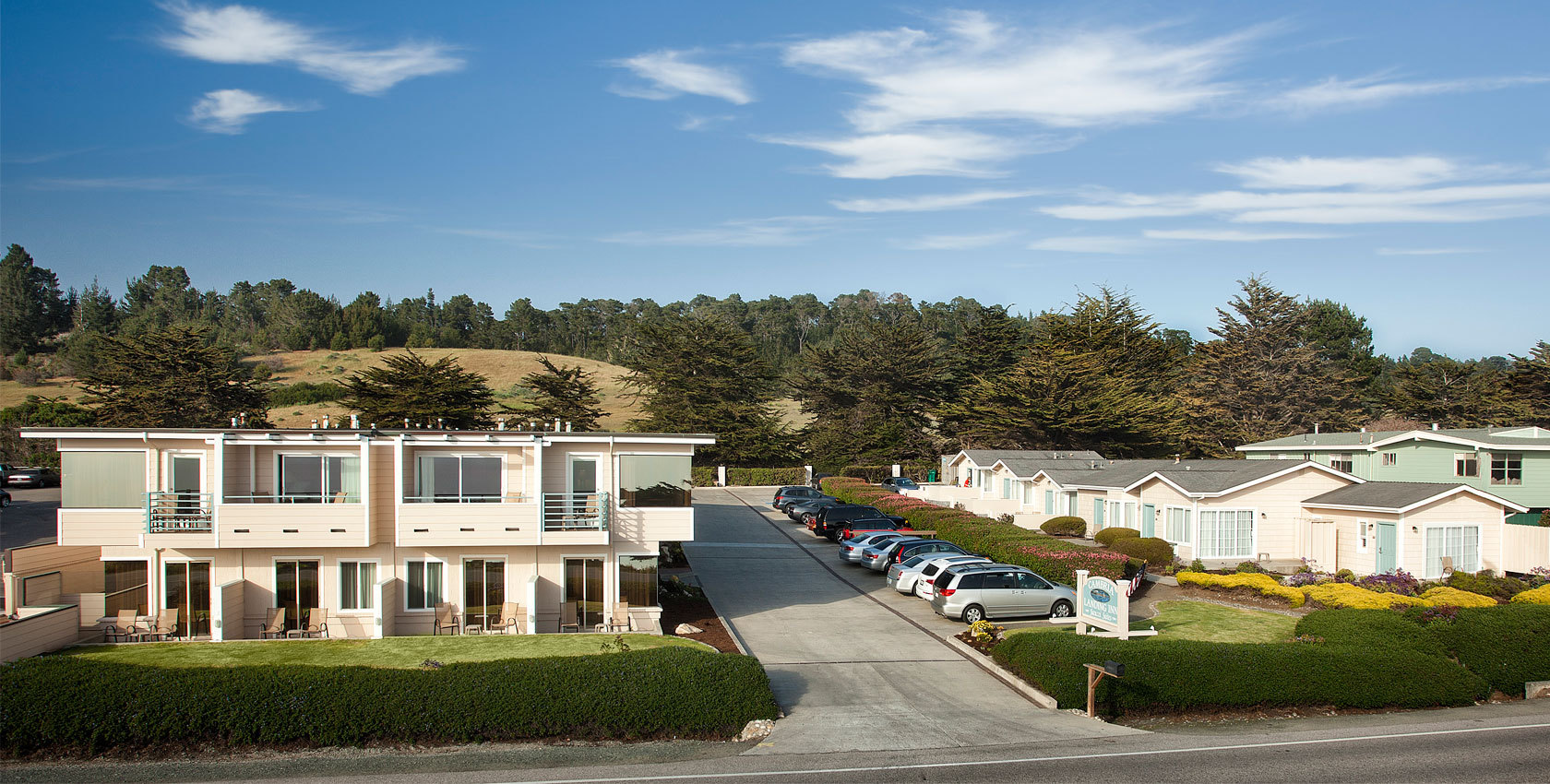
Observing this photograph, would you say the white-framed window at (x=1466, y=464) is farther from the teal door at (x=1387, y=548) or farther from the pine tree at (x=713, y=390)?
the pine tree at (x=713, y=390)

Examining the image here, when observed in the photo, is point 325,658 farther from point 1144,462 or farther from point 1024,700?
point 1144,462

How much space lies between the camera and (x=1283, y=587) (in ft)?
92.9

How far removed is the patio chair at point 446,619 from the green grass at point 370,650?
191 centimetres

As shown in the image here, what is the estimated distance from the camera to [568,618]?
78.9 ft

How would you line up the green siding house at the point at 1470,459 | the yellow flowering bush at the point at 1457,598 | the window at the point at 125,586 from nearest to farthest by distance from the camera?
the window at the point at 125,586 → the yellow flowering bush at the point at 1457,598 → the green siding house at the point at 1470,459

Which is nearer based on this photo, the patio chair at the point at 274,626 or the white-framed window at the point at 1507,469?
the patio chair at the point at 274,626

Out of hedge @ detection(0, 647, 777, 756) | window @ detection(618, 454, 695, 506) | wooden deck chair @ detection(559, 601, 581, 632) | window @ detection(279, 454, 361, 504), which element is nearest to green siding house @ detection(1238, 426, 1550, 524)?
window @ detection(618, 454, 695, 506)

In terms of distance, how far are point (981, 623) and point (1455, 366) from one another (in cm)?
6954

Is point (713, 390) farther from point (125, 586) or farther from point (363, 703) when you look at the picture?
point (363, 703)

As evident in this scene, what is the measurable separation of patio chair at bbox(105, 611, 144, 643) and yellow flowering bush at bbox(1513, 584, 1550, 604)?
36.5m

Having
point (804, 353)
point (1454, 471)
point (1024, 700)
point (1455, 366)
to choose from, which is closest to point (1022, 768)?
point (1024, 700)

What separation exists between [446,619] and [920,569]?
46.2 ft

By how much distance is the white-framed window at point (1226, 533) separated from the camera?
112 feet

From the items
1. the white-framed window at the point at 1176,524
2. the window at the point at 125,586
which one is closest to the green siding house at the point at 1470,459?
the white-framed window at the point at 1176,524
